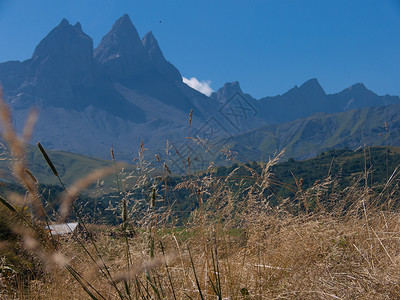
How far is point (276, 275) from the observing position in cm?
229

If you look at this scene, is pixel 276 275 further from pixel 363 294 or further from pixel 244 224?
pixel 244 224

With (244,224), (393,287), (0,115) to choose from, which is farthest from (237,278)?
(0,115)

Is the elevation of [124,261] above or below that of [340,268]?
below

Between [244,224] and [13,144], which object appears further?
[244,224]

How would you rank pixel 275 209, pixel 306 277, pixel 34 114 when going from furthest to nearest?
pixel 275 209 → pixel 306 277 → pixel 34 114

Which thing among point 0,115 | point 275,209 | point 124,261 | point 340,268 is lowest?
point 124,261

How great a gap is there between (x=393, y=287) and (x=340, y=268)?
1.65 ft

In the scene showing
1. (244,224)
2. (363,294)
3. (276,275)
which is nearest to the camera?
(363,294)

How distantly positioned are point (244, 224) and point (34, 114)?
2.55 metres

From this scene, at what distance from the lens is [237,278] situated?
217 centimetres

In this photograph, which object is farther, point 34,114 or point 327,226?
point 327,226

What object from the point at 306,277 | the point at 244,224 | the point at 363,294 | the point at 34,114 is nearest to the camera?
the point at 34,114

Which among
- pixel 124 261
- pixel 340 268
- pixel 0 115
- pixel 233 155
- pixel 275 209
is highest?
pixel 0 115

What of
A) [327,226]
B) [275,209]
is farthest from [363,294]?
[275,209]
